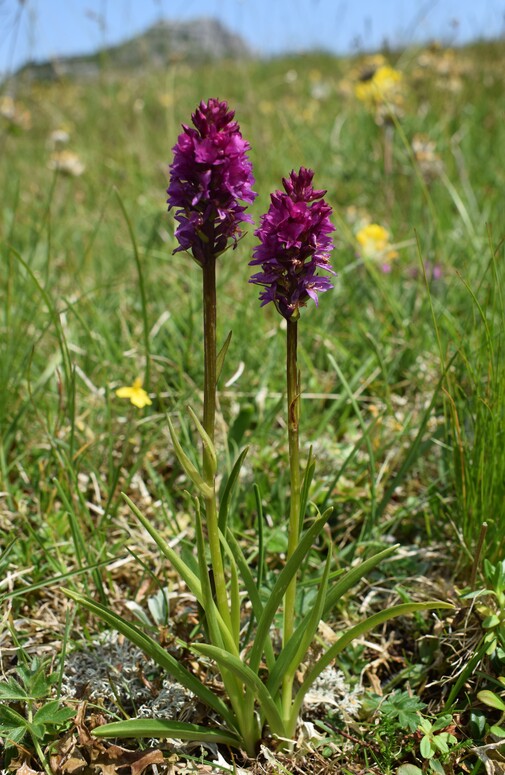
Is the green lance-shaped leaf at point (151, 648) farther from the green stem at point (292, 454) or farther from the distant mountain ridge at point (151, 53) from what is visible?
the distant mountain ridge at point (151, 53)

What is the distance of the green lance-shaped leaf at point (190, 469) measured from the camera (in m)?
1.20

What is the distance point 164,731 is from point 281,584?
0.38 m

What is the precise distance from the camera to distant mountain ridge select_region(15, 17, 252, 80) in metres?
4.78

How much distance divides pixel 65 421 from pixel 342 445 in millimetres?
964

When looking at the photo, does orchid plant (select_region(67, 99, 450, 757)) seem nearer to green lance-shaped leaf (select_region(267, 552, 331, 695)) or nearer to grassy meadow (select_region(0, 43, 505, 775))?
green lance-shaped leaf (select_region(267, 552, 331, 695))

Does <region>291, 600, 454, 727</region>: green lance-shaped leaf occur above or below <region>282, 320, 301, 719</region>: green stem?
below

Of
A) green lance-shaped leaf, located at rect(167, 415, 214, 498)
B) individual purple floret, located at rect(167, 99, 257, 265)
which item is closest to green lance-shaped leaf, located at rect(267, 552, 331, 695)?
green lance-shaped leaf, located at rect(167, 415, 214, 498)

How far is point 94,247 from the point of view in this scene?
154 inches

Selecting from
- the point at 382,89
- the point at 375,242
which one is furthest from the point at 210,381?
the point at 382,89

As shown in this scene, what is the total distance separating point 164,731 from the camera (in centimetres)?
135

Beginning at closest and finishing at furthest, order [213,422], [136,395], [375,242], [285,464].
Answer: [213,422] → [136,395] → [285,464] → [375,242]

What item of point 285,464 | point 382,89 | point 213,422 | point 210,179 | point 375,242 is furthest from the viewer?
point 382,89

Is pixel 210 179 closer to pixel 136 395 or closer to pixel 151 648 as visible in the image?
pixel 151 648

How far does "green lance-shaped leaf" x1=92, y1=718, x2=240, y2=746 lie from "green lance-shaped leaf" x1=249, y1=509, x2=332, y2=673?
0.18m
